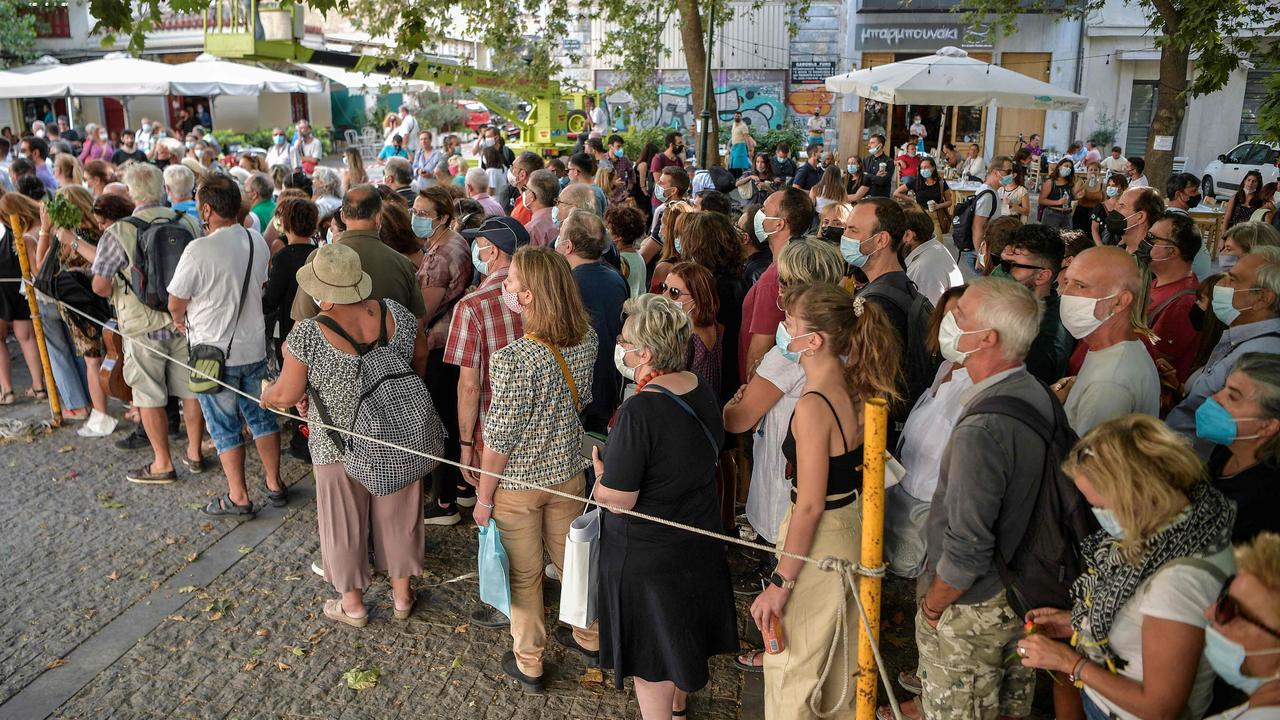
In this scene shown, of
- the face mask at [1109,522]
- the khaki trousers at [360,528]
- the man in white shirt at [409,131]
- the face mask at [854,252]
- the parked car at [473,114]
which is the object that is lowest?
the khaki trousers at [360,528]

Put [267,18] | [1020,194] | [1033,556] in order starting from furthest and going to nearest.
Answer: [267,18] → [1020,194] → [1033,556]

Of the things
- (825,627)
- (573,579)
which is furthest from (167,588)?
(825,627)

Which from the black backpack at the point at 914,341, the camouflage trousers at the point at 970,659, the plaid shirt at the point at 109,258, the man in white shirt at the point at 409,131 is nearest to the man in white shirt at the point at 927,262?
the black backpack at the point at 914,341

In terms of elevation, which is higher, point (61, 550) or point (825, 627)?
point (825, 627)

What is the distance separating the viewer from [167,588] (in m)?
4.95

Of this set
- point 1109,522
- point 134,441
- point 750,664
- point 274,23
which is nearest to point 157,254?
point 134,441

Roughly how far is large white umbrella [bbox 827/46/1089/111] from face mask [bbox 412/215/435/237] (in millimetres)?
7732

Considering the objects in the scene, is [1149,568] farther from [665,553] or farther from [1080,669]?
[665,553]

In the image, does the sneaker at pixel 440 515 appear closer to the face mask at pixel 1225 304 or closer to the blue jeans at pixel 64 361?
the blue jeans at pixel 64 361

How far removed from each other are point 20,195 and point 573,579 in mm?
6063

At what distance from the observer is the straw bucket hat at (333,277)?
4082 millimetres

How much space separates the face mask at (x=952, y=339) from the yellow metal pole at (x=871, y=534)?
504 millimetres

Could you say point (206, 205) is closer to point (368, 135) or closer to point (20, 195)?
point (20, 195)

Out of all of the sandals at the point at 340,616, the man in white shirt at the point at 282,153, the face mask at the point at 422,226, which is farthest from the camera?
the man in white shirt at the point at 282,153
